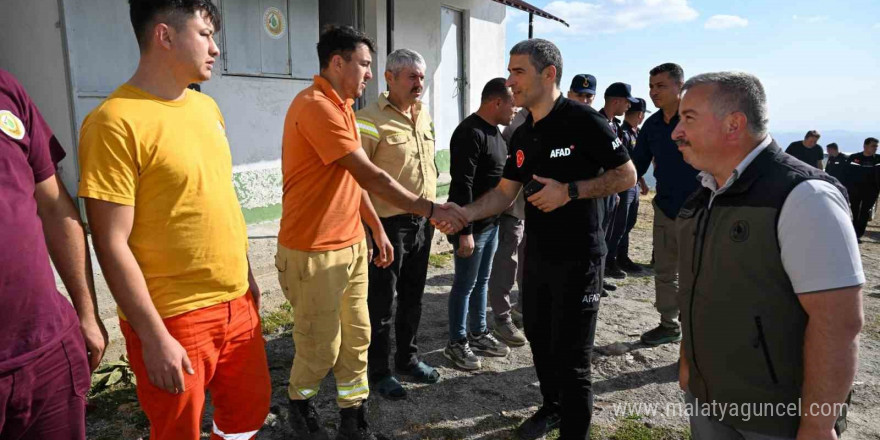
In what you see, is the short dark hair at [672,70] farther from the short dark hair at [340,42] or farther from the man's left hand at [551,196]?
the short dark hair at [340,42]

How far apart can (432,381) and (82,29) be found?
14.5 ft

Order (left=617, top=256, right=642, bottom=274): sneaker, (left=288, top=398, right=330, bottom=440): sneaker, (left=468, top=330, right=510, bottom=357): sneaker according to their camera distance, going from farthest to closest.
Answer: (left=617, top=256, right=642, bottom=274): sneaker → (left=468, top=330, right=510, bottom=357): sneaker → (left=288, top=398, right=330, bottom=440): sneaker

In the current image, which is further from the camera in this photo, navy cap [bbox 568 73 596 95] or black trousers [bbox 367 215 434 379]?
navy cap [bbox 568 73 596 95]

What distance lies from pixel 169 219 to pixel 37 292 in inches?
16.1

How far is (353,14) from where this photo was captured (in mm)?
8016

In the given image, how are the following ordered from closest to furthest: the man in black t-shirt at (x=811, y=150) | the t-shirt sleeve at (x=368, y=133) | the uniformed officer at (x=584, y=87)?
the t-shirt sleeve at (x=368, y=133) < the uniformed officer at (x=584, y=87) < the man in black t-shirt at (x=811, y=150)

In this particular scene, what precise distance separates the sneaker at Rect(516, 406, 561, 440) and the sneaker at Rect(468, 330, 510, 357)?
1032 millimetres

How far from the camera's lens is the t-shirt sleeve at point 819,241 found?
4.83 ft

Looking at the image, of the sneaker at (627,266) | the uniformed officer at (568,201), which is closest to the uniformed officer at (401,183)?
the uniformed officer at (568,201)

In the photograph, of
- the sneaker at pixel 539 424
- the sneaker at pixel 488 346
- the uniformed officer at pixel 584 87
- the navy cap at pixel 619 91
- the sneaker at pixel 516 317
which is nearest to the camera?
the sneaker at pixel 539 424

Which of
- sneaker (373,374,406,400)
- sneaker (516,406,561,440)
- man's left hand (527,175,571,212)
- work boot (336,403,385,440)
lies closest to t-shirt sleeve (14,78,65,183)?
work boot (336,403,385,440)

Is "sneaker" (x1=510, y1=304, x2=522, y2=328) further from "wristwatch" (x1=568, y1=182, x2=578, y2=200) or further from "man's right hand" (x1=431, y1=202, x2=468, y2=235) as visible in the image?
"wristwatch" (x1=568, y1=182, x2=578, y2=200)

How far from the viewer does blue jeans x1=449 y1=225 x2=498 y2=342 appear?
13.2ft

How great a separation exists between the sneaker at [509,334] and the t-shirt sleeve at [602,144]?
2037 mm
